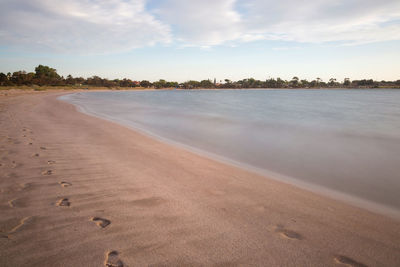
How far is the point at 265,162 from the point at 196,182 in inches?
116

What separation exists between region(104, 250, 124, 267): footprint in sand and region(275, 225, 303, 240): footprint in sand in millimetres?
1863

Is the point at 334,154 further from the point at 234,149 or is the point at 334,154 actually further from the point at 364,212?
the point at 364,212

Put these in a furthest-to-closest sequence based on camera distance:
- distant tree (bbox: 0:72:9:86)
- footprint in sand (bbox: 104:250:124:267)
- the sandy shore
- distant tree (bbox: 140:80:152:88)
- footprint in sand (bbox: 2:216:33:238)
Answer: distant tree (bbox: 140:80:152:88) < distant tree (bbox: 0:72:9:86) < footprint in sand (bbox: 2:216:33:238) < the sandy shore < footprint in sand (bbox: 104:250:124:267)

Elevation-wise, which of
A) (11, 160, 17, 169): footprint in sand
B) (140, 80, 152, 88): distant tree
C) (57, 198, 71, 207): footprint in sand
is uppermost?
(140, 80, 152, 88): distant tree

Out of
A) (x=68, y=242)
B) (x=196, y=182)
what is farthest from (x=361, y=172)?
(x=68, y=242)

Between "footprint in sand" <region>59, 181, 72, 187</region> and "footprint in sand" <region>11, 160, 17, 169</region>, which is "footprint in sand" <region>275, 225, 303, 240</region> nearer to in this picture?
"footprint in sand" <region>59, 181, 72, 187</region>

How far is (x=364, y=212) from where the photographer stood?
3.49 metres

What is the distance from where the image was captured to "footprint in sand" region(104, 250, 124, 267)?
205cm

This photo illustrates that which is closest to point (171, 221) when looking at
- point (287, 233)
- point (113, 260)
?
point (113, 260)

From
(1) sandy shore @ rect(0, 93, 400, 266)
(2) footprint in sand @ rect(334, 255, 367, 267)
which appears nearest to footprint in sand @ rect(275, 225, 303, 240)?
(1) sandy shore @ rect(0, 93, 400, 266)

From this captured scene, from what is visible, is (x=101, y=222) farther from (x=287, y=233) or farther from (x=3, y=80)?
(x=3, y=80)

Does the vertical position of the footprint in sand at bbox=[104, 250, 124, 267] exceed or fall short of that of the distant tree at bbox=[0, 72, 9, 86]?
it falls short

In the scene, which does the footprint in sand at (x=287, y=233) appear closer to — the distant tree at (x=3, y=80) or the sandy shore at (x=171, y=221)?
the sandy shore at (x=171, y=221)

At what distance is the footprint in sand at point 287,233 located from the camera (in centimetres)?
261
